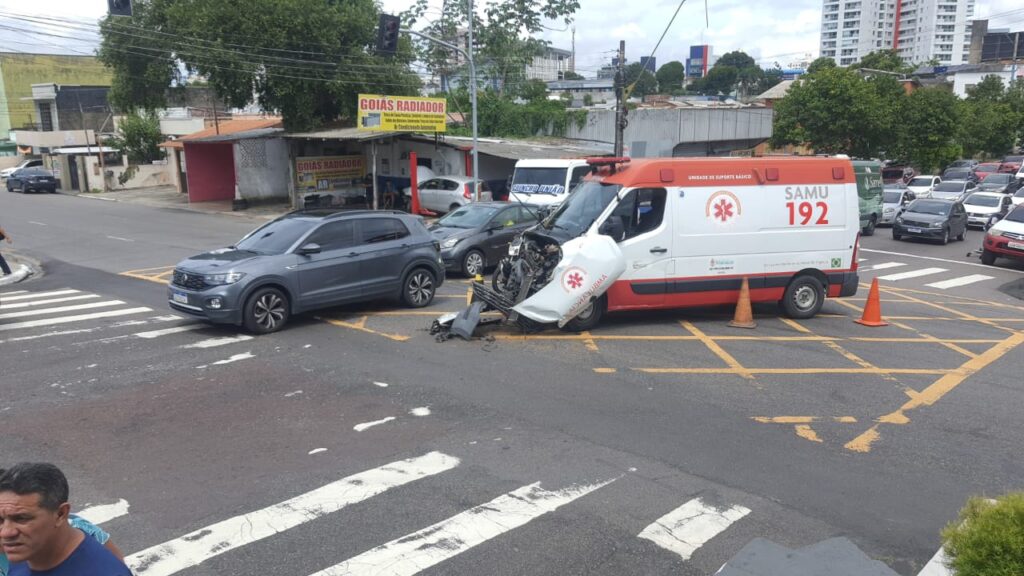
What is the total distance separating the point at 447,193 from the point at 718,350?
19.8 meters

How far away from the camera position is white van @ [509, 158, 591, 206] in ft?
72.2

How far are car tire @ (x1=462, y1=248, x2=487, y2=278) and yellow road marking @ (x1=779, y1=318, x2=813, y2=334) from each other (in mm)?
6360

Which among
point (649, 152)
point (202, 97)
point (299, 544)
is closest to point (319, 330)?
point (299, 544)

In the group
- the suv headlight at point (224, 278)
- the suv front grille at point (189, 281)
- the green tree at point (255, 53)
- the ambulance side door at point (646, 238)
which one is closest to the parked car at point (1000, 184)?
the green tree at point (255, 53)

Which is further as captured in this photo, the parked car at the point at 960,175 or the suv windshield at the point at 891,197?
the parked car at the point at 960,175

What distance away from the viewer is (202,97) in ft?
207

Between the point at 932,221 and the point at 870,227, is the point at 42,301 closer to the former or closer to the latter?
the point at 932,221

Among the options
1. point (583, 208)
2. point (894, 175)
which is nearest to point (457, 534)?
point (583, 208)

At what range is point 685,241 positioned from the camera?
38.3 feet

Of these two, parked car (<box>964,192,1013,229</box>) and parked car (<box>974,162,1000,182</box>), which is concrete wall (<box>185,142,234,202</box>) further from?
parked car (<box>974,162,1000,182</box>)

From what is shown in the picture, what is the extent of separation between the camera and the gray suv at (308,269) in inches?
428

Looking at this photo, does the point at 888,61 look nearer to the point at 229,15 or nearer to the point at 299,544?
the point at 229,15

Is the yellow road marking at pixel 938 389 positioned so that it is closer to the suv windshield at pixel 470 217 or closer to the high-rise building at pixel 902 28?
the suv windshield at pixel 470 217

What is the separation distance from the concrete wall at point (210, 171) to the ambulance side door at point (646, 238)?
3136cm
